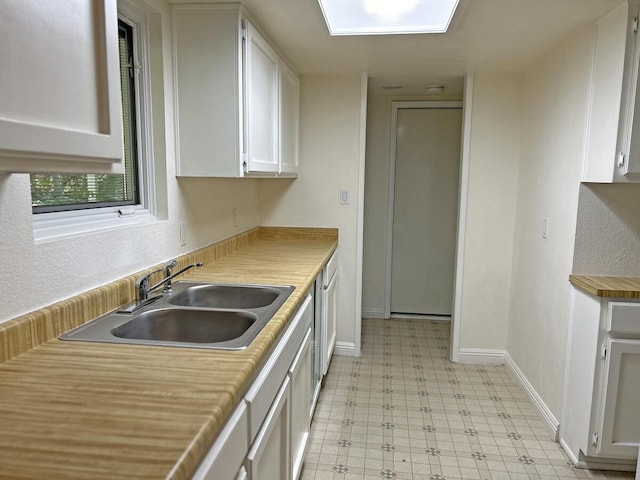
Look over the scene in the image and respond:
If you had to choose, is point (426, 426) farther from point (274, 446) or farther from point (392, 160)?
point (392, 160)

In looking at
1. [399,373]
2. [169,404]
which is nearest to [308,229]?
[399,373]

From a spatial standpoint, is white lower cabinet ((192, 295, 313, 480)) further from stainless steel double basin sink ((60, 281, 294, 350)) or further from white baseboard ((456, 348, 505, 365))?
white baseboard ((456, 348, 505, 365))

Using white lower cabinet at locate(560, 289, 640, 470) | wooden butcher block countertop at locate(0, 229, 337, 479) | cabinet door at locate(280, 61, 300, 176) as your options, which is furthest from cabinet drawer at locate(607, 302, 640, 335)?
cabinet door at locate(280, 61, 300, 176)

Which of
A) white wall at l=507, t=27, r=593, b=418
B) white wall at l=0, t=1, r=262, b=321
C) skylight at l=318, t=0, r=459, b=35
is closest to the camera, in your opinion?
white wall at l=0, t=1, r=262, b=321

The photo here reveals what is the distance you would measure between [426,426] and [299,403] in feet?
3.20

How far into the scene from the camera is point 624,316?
6.44 feet

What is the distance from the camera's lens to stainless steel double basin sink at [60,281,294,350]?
1.27 metres

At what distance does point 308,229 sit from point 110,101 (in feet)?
8.42

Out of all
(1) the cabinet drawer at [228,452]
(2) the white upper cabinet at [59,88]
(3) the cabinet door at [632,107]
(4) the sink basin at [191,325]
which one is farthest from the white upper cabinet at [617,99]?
(2) the white upper cabinet at [59,88]

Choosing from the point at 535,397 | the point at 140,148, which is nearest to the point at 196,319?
the point at 140,148

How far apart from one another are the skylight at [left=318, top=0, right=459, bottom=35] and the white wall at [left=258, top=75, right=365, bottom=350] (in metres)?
0.96

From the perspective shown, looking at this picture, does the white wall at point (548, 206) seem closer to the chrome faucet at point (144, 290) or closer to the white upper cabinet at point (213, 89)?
the white upper cabinet at point (213, 89)

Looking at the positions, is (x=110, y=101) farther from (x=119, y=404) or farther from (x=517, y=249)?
(x=517, y=249)

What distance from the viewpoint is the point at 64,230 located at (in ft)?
4.51
